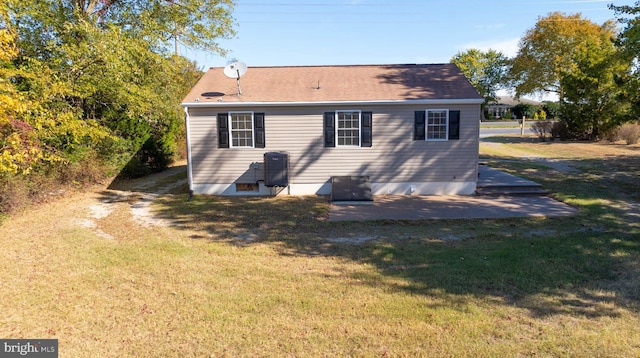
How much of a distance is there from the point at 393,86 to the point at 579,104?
64.7ft

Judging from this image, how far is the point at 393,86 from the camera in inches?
488

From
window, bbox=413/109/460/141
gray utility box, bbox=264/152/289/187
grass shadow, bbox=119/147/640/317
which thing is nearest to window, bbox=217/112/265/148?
gray utility box, bbox=264/152/289/187

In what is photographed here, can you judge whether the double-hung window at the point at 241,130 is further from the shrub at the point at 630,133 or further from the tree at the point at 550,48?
the tree at the point at 550,48

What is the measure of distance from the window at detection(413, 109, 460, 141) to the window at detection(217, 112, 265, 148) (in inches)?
181

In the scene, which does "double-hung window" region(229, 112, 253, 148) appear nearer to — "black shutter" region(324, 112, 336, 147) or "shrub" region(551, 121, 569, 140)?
"black shutter" region(324, 112, 336, 147)

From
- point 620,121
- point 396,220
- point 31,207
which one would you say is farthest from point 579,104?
point 31,207

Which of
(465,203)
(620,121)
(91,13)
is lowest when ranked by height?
(465,203)

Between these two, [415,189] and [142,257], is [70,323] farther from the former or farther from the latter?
[415,189]

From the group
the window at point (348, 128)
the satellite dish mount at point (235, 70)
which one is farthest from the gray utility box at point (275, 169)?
the satellite dish mount at point (235, 70)

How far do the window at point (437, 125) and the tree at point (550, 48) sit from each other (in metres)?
31.9

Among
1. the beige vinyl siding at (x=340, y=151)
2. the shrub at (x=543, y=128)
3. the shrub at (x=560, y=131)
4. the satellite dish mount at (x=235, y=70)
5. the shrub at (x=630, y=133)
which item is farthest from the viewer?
the shrub at (x=543, y=128)

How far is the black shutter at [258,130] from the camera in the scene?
11.8 meters

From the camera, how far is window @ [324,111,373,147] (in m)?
11.7

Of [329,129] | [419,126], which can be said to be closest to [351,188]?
[329,129]
